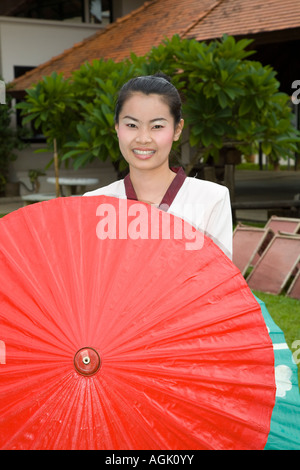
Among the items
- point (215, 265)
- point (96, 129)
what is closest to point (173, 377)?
point (215, 265)

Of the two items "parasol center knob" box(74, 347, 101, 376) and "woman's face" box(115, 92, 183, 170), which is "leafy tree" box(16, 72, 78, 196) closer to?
"woman's face" box(115, 92, 183, 170)

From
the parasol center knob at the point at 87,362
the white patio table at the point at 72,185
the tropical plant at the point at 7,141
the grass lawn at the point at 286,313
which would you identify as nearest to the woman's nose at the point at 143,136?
the parasol center knob at the point at 87,362

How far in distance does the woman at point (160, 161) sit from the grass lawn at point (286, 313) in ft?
7.56

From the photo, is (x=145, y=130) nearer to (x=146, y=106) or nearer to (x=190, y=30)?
(x=146, y=106)

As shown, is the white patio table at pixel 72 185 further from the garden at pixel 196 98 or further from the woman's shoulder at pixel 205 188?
the woman's shoulder at pixel 205 188

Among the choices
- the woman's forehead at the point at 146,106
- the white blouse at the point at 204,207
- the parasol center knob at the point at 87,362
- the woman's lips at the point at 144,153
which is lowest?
the parasol center knob at the point at 87,362

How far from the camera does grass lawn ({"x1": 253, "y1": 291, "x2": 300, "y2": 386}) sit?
4.72m

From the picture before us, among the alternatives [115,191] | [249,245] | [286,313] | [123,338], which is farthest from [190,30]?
[123,338]

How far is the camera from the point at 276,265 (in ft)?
20.1

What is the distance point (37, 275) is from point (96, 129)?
5.35 meters

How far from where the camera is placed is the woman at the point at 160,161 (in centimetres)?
216

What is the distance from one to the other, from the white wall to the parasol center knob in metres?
14.1

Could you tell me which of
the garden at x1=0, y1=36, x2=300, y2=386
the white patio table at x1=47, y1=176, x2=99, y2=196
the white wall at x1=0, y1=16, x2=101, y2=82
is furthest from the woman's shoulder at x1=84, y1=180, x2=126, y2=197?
the white wall at x1=0, y1=16, x2=101, y2=82

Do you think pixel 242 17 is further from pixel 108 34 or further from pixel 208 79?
pixel 108 34
